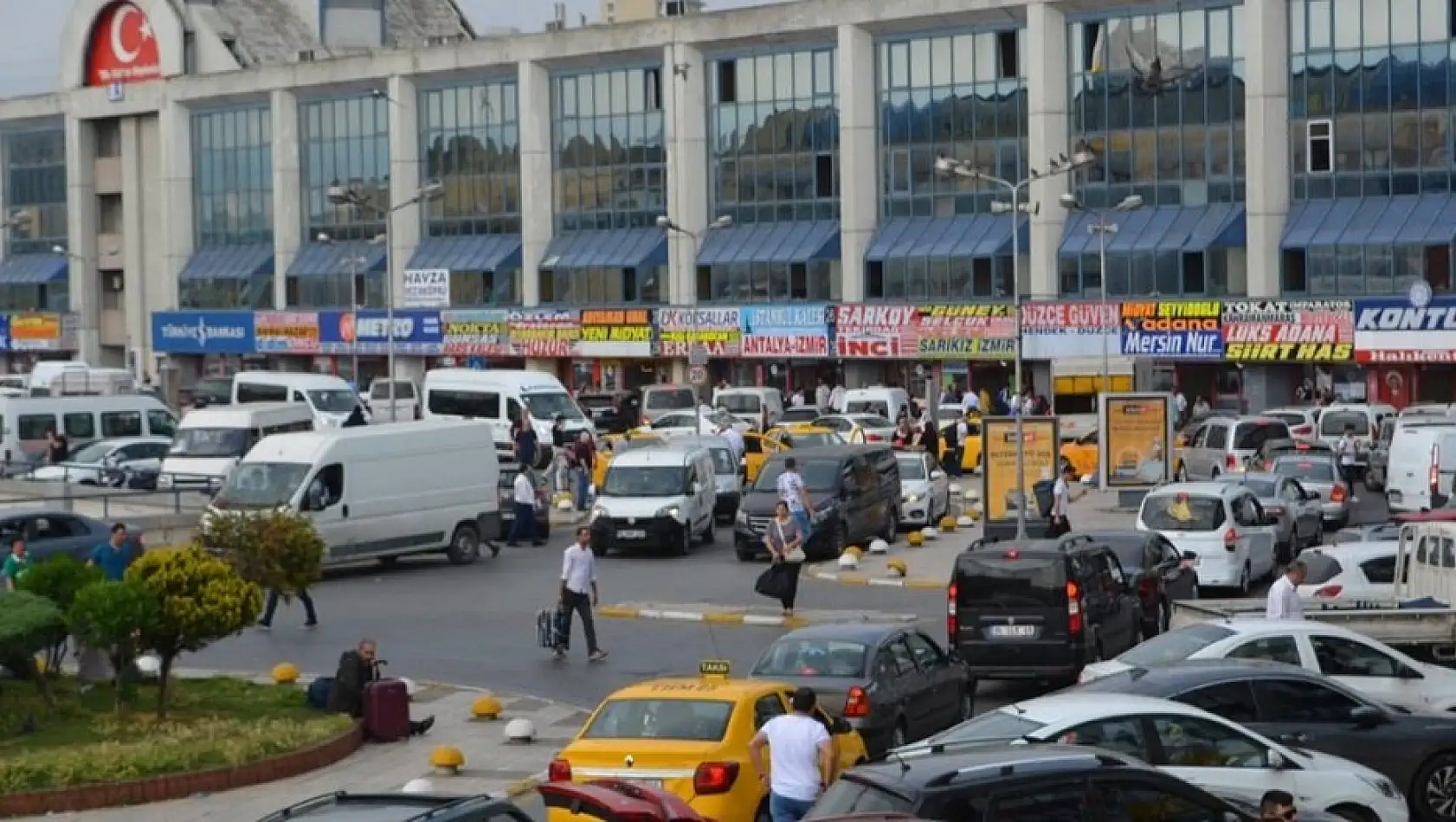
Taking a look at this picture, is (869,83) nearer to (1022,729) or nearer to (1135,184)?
(1135,184)

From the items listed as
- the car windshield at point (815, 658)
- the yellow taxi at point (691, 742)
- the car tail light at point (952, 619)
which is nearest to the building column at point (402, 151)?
the car tail light at point (952, 619)

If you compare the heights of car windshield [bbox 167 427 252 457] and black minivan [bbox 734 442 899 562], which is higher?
car windshield [bbox 167 427 252 457]

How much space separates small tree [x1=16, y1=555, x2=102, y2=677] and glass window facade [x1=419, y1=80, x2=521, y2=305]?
2564 inches

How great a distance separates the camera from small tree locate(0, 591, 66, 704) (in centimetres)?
2172

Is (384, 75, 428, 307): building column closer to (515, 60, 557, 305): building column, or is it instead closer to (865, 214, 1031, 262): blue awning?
(515, 60, 557, 305): building column

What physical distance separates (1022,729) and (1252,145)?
57.2 metres

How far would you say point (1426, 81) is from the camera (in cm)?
6750

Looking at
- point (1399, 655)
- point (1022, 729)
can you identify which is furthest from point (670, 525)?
point (1022, 729)

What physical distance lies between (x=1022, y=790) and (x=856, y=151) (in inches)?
2641

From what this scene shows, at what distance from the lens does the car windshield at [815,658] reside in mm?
20250

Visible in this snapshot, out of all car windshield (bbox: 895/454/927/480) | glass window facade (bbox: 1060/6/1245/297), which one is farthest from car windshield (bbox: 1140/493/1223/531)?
glass window facade (bbox: 1060/6/1245/297)

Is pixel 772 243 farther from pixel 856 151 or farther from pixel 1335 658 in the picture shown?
pixel 1335 658

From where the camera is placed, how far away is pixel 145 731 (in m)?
22.0

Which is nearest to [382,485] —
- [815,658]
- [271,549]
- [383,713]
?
[271,549]
